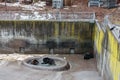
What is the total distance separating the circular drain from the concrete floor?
1.01 ft

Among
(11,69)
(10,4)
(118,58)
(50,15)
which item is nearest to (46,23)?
(50,15)

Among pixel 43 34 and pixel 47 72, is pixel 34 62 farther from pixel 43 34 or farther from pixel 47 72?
pixel 43 34

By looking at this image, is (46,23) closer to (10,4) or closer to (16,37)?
(16,37)

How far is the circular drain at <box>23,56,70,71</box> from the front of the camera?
1962 cm

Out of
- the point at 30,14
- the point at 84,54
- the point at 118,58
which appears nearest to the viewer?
the point at 118,58

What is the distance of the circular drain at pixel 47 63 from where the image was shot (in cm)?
1962

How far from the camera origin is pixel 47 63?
812 inches

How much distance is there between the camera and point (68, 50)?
23.5 metres

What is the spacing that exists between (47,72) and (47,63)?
1483 mm

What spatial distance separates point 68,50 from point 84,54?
1199 mm

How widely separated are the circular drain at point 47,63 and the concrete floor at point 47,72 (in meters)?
0.31

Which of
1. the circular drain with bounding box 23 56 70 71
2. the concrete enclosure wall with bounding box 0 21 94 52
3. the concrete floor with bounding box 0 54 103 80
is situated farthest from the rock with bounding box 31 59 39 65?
the concrete enclosure wall with bounding box 0 21 94 52

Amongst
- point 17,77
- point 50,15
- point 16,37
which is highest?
point 50,15

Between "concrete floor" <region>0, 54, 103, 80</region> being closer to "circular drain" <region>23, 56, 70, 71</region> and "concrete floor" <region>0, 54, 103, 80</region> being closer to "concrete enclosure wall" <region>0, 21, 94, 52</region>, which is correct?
"circular drain" <region>23, 56, 70, 71</region>
